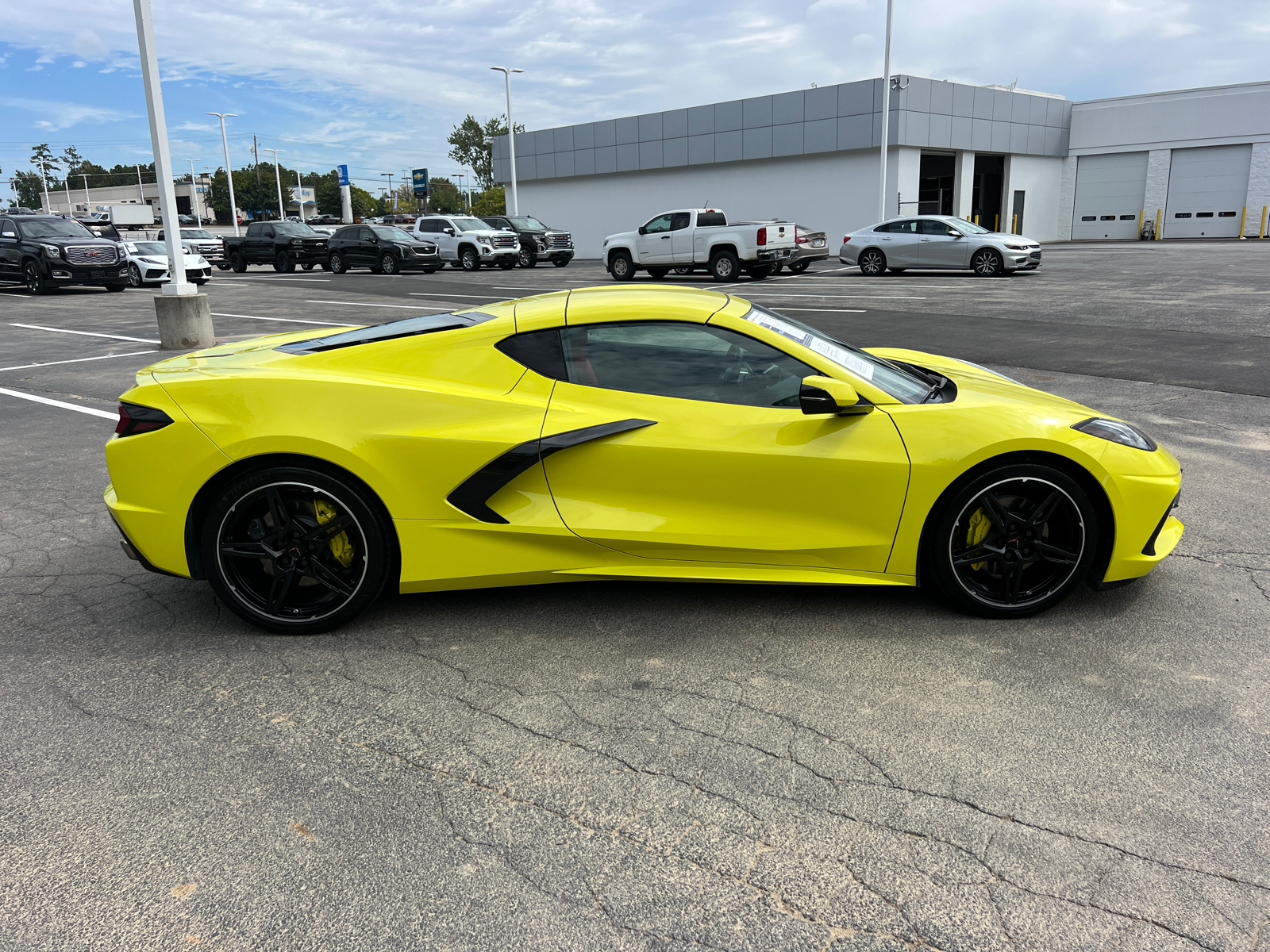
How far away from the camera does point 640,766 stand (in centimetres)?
287

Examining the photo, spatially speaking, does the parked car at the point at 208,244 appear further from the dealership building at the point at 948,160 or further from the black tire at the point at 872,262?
the black tire at the point at 872,262

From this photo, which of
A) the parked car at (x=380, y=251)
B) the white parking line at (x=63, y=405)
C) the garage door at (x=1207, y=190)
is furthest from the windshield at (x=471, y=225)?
the garage door at (x=1207, y=190)

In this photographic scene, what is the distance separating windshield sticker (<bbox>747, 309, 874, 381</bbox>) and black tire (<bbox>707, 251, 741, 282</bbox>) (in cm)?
1994

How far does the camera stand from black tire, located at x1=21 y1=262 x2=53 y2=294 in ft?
76.9

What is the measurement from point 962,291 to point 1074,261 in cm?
1038

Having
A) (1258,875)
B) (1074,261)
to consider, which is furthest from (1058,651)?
(1074,261)

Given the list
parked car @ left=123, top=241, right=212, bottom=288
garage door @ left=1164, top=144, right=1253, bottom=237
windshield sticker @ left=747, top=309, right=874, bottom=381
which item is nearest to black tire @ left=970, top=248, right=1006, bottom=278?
parked car @ left=123, top=241, right=212, bottom=288

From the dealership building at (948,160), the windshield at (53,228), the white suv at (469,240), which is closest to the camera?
the windshield at (53,228)

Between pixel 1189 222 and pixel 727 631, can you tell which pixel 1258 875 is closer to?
pixel 727 631

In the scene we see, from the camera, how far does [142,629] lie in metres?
3.93

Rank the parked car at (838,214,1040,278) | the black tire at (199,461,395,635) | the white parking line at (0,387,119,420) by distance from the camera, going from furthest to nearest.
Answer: the parked car at (838,214,1040,278)
the white parking line at (0,387,119,420)
the black tire at (199,461,395,635)

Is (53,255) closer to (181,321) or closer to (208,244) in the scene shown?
(181,321)

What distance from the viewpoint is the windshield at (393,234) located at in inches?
1241

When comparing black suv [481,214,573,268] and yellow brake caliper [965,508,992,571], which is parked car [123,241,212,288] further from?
yellow brake caliper [965,508,992,571]
